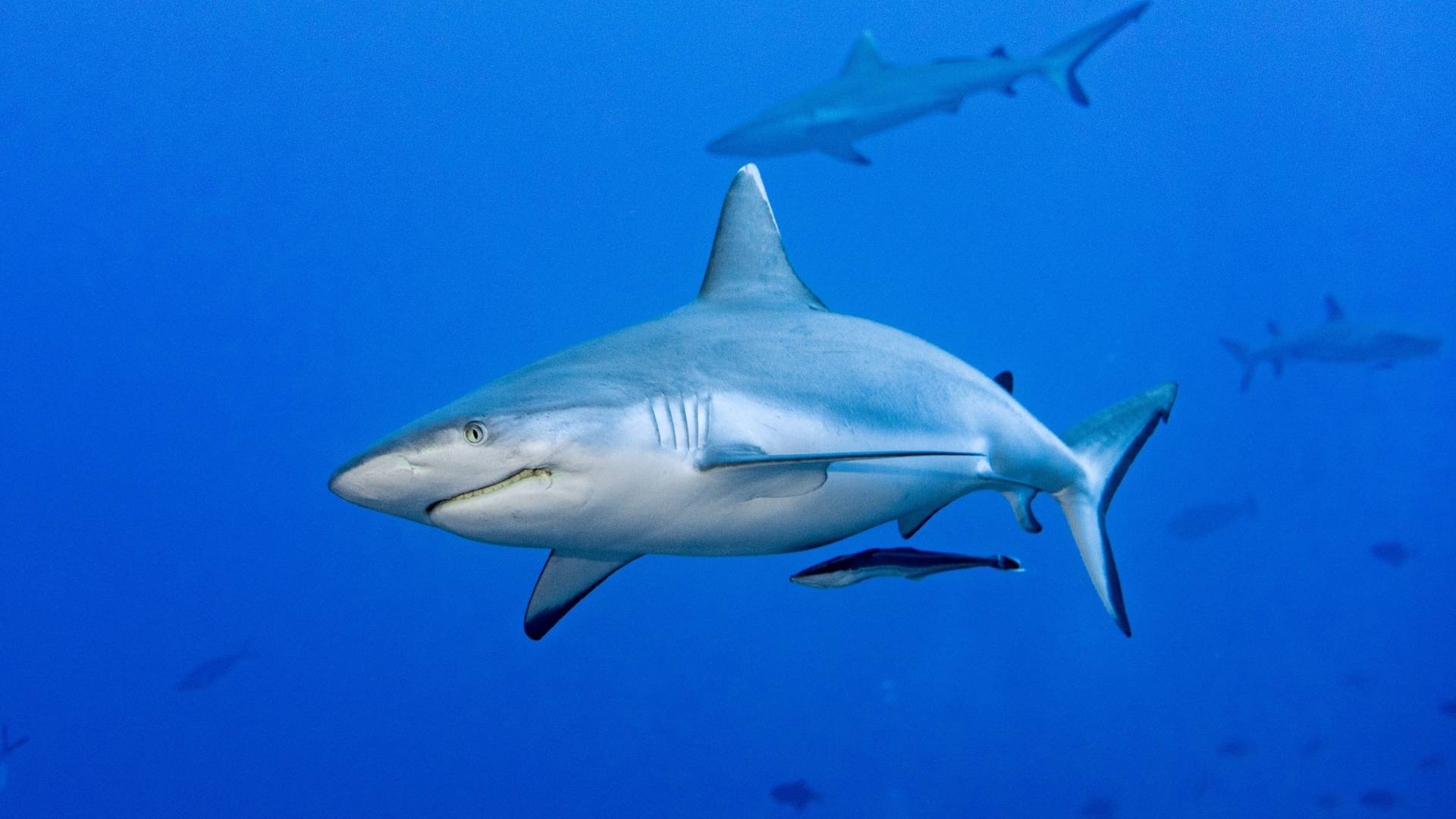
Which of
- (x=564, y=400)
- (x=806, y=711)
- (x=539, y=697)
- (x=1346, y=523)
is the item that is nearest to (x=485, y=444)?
(x=564, y=400)

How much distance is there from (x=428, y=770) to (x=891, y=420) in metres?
21.6

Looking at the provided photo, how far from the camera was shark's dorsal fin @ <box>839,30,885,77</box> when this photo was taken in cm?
754

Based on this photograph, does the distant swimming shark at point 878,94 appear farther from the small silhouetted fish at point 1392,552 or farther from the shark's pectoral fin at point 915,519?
the small silhouetted fish at point 1392,552

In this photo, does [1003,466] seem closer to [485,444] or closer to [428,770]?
[485,444]

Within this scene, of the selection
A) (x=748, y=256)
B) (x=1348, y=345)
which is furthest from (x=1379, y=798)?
(x=748, y=256)

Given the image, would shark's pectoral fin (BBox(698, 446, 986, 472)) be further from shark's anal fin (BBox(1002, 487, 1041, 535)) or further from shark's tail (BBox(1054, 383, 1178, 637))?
shark's tail (BBox(1054, 383, 1178, 637))

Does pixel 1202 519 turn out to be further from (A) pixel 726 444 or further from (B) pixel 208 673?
(B) pixel 208 673

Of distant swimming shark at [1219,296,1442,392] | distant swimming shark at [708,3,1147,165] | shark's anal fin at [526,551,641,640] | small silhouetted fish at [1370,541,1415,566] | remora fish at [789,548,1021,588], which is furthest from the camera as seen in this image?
small silhouetted fish at [1370,541,1415,566]

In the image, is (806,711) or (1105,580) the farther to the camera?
(806,711)

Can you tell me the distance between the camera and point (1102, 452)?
2.91 m

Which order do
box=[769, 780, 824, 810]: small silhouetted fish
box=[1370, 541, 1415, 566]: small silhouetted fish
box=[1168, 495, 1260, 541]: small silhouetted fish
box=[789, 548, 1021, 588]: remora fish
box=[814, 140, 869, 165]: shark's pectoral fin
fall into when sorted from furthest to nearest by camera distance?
box=[1168, 495, 1260, 541]: small silhouetted fish < box=[1370, 541, 1415, 566]: small silhouetted fish < box=[769, 780, 824, 810]: small silhouetted fish < box=[814, 140, 869, 165]: shark's pectoral fin < box=[789, 548, 1021, 588]: remora fish

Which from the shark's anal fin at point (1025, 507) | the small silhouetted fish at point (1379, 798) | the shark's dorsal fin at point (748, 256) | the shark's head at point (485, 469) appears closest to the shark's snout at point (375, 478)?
the shark's head at point (485, 469)

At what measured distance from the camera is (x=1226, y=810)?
17.5 m

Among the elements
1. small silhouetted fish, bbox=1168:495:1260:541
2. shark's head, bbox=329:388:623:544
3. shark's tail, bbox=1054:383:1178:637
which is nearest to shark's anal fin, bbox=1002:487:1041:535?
shark's tail, bbox=1054:383:1178:637
